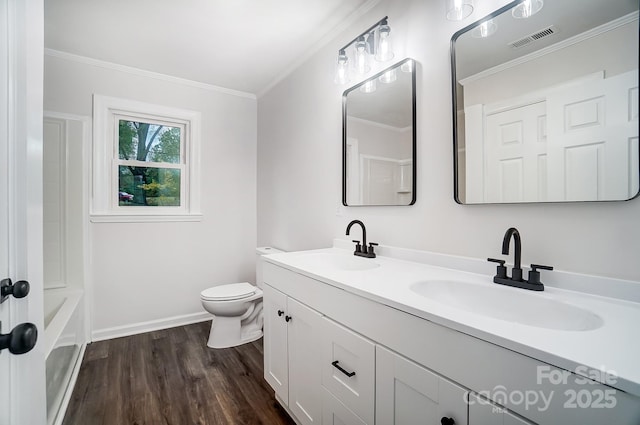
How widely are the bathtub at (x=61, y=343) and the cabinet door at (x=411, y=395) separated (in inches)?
60.9

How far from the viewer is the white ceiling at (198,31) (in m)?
1.87

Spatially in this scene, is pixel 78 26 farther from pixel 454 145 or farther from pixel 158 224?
pixel 454 145

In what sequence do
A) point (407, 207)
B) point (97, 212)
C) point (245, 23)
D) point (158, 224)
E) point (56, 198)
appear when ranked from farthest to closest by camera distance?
point (158, 224)
point (97, 212)
point (56, 198)
point (245, 23)
point (407, 207)

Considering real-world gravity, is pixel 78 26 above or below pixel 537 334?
above

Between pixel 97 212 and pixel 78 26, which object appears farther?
pixel 97 212

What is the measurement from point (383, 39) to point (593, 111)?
3.53 feet

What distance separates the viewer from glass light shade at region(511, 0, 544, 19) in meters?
1.09

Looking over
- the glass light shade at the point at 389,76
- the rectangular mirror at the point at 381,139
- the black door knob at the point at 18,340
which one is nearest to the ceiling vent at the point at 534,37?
the rectangular mirror at the point at 381,139

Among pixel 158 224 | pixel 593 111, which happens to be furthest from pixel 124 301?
pixel 593 111

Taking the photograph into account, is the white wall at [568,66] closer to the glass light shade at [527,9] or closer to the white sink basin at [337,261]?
the glass light shade at [527,9]

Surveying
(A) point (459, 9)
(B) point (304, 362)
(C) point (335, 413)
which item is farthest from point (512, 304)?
(A) point (459, 9)

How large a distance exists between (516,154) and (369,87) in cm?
99

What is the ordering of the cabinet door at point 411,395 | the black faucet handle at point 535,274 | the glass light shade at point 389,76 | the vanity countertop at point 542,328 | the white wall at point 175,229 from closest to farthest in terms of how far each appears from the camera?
the vanity countertop at point 542,328, the cabinet door at point 411,395, the black faucet handle at point 535,274, the glass light shade at point 389,76, the white wall at point 175,229

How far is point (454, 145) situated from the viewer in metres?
1.36
